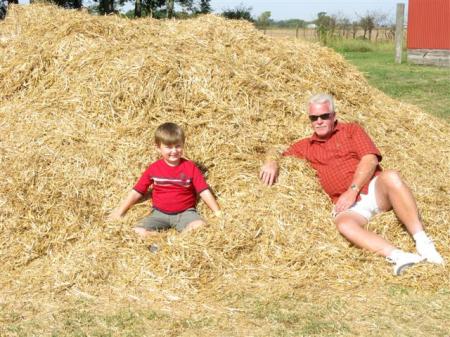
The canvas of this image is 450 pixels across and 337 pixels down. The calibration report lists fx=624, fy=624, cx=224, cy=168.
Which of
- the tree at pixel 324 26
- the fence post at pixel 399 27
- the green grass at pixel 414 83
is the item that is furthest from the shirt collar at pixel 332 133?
the tree at pixel 324 26

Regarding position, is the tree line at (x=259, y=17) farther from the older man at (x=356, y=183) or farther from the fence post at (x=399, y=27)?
the older man at (x=356, y=183)

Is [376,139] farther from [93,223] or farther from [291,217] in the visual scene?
[93,223]

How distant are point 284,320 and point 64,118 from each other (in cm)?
310

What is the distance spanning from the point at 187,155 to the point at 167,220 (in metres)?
0.80

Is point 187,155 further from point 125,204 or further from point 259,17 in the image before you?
point 259,17

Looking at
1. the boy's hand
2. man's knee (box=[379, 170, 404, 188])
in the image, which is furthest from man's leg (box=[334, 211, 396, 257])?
the boy's hand

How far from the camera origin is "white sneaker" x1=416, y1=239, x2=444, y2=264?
4426 millimetres

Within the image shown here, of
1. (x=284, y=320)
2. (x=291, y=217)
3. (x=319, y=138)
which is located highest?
(x=319, y=138)

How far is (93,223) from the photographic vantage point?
191 inches

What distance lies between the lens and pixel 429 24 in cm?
2194

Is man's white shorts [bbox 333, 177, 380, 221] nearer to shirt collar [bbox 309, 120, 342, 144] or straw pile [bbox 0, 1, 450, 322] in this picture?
straw pile [bbox 0, 1, 450, 322]

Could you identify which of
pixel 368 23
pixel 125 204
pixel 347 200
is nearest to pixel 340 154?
pixel 347 200

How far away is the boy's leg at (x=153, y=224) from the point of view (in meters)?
4.75

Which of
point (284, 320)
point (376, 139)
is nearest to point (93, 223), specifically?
point (284, 320)
